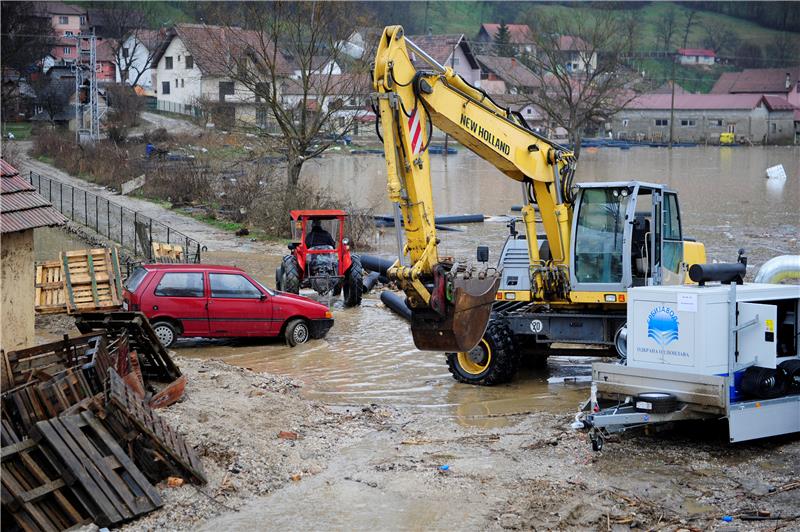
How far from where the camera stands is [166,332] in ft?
59.4

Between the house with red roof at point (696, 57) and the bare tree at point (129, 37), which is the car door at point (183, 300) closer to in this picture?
the bare tree at point (129, 37)

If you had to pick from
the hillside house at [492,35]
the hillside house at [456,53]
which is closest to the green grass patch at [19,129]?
the hillside house at [456,53]

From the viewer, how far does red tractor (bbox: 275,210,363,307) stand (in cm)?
2302

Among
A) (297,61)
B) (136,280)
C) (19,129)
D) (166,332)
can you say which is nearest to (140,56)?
(19,129)

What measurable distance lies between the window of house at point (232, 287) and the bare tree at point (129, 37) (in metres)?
79.8

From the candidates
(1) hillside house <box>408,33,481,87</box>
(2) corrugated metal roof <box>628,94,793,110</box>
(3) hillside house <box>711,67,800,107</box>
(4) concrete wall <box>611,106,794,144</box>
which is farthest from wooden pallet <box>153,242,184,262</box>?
(3) hillside house <box>711,67,800,107</box>

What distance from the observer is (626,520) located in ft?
33.4

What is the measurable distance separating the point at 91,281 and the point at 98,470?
975cm

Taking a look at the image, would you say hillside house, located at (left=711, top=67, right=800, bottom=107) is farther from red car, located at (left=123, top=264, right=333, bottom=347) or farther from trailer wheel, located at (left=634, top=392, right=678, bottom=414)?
trailer wheel, located at (left=634, top=392, right=678, bottom=414)

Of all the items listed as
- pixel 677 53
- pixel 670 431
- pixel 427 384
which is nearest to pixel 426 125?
pixel 427 384

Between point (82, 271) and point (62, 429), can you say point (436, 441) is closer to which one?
point (62, 429)

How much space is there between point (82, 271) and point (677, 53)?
136366mm

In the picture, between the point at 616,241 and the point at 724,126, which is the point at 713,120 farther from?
the point at 616,241

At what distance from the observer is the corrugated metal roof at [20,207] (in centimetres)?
1538
